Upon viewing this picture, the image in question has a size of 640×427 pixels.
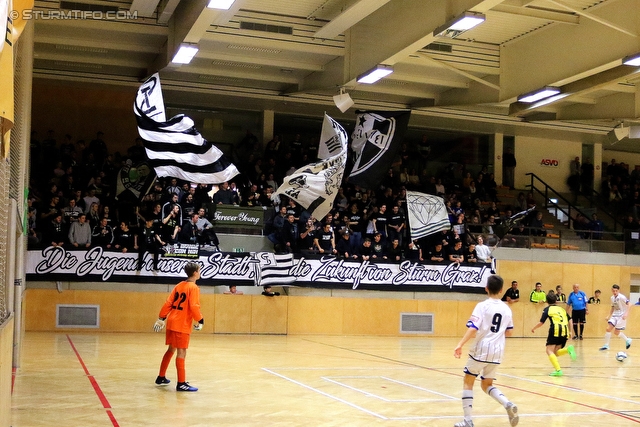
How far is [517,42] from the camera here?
25016 millimetres

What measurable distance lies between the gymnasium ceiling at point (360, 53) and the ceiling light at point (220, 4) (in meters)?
0.53

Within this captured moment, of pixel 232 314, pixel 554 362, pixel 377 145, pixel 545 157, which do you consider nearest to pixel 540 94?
pixel 377 145

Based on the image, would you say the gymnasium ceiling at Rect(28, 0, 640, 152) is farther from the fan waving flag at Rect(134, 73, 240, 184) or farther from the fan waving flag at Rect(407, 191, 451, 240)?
the fan waving flag at Rect(407, 191, 451, 240)

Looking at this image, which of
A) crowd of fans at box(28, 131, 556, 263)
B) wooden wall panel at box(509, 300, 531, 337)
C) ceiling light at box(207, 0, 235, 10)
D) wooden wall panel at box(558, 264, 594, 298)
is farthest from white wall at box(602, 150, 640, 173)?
ceiling light at box(207, 0, 235, 10)

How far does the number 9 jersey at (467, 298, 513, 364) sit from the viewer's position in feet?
31.8

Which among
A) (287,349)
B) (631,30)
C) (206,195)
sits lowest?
(287,349)

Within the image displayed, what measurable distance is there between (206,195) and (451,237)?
30.2ft

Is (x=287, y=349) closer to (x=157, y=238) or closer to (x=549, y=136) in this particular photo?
(x=157, y=238)

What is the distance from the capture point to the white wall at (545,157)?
3847 cm

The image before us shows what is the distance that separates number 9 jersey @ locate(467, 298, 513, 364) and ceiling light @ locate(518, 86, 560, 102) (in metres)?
15.5

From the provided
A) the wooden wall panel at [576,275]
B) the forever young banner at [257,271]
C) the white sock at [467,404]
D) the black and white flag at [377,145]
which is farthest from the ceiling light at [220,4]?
the wooden wall panel at [576,275]

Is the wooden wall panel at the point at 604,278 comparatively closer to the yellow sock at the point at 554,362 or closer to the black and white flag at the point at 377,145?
the black and white flag at the point at 377,145

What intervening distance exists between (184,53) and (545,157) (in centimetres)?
2241

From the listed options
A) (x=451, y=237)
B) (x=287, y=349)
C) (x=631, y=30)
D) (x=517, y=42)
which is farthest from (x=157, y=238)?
(x=631, y=30)
